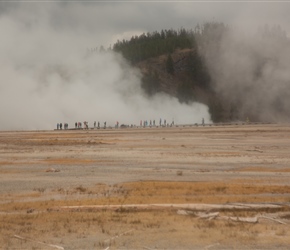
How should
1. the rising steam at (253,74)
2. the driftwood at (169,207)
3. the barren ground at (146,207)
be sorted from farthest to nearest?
the rising steam at (253,74), the driftwood at (169,207), the barren ground at (146,207)

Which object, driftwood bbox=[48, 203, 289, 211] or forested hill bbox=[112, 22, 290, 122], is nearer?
driftwood bbox=[48, 203, 289, 211]

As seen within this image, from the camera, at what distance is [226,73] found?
17550 cm

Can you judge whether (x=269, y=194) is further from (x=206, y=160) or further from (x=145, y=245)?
(x=206, y=160)

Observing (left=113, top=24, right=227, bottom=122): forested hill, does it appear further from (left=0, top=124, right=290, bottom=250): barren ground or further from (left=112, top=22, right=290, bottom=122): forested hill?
(left=0, top=124, right=290, bottom=250): barren ground

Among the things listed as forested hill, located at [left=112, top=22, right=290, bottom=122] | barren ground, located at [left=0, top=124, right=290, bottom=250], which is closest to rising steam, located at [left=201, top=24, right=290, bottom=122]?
forested hill, located at [left=112, top=22, right=290, bottom=122]

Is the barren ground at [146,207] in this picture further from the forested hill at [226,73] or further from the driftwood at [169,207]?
the forested hill at [226,73]

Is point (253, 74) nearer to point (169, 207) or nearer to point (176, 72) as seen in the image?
point (176, 72)

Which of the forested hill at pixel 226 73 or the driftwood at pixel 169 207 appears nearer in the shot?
the driftwood at pixel 169 207

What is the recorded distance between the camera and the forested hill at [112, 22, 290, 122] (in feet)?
526

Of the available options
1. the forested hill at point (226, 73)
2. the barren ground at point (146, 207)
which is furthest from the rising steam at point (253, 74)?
the barren ground at point (146, 207)

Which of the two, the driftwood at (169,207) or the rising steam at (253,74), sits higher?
the rising steam at (253,74)

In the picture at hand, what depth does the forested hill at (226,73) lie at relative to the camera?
160m

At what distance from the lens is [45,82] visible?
160 metres

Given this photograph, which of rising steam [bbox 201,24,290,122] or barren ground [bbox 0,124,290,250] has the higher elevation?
rising steam [bbox 201,24,290,122]
